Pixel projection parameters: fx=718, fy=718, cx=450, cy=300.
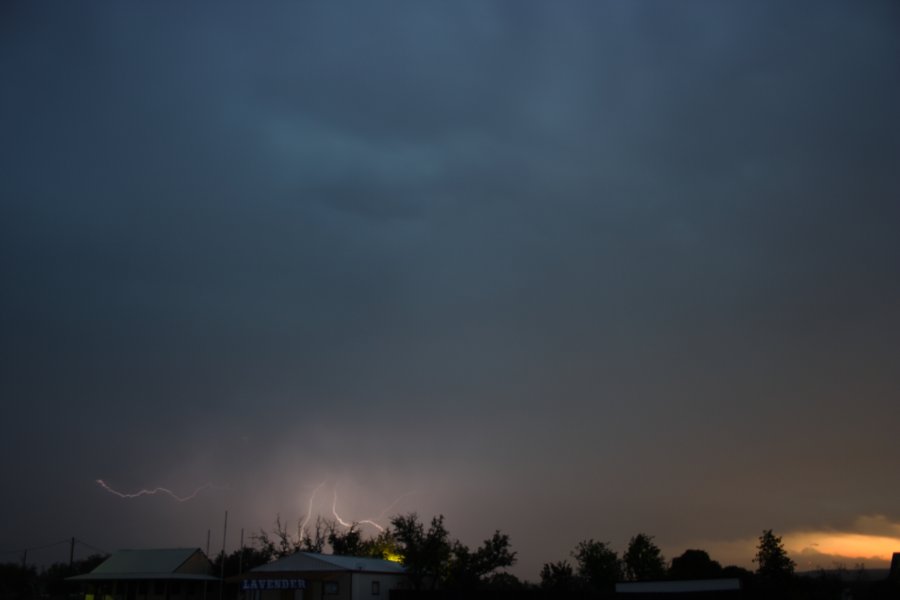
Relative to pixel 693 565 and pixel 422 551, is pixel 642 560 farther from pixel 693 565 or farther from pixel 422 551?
pixel 422 551

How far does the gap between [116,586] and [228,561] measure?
11.4 metres

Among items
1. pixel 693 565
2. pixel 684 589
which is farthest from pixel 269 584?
pixel 693 565

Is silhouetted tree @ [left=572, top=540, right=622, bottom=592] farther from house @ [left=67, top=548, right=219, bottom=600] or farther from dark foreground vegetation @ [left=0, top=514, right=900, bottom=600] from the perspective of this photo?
house @ [left=67, top=548, right=219, bottom=600]

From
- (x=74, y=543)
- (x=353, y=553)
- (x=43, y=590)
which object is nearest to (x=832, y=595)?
(x=353, y=553)

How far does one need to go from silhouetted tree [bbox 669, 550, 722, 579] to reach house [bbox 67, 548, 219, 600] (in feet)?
162

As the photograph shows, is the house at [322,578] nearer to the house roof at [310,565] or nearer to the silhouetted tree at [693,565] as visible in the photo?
the house roof at [310,565]

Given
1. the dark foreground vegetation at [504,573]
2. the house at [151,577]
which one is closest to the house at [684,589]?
the dark foreground vegetation at [504,573]

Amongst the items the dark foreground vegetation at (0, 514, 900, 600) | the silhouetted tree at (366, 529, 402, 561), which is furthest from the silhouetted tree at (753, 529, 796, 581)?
the silhouetted tree at (366, 529, 402, 561)

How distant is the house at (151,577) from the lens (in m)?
64.7

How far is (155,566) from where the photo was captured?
65.7 metres

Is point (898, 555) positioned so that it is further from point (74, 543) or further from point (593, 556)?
point (74, 543)

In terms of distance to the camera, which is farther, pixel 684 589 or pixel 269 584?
pixel 684 589

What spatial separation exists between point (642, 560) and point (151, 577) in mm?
50539

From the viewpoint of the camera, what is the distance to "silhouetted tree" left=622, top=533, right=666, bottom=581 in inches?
3115
